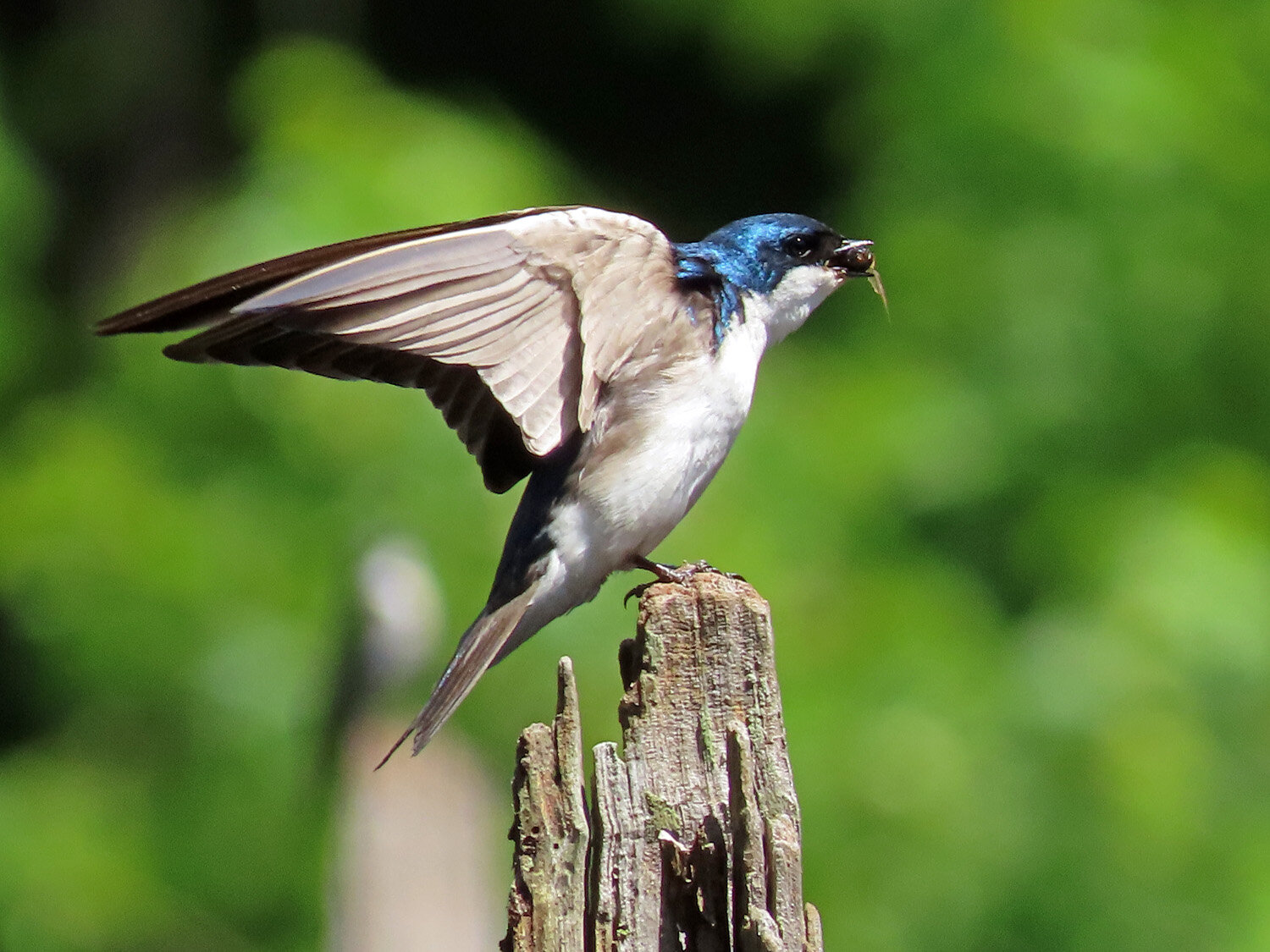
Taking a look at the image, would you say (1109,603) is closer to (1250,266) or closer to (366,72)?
(1250,266)

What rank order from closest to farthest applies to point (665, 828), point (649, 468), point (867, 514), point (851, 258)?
point (665, 828) < point (649, 468) < point (851, 258) < point (867, 514)

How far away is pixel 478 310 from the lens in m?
2.66

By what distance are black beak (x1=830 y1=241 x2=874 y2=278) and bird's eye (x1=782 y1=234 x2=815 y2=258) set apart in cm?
5

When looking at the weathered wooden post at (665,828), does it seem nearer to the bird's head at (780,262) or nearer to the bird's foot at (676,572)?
the bird's foot at (676,572)

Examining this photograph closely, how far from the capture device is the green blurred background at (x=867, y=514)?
464 cm

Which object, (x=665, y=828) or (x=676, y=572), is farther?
(x=676, y=572)

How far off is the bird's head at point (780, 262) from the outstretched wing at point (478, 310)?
37 cm

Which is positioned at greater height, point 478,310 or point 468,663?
point 478,310

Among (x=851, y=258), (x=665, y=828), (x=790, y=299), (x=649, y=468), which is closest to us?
(x=665, y=828)

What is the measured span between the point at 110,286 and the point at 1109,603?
4.13m

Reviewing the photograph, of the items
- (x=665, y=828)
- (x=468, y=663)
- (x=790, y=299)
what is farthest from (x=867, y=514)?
(x=665, y=828)

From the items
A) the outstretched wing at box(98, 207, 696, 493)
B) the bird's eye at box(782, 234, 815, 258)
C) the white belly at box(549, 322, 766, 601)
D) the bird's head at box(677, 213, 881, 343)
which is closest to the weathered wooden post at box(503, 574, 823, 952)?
the outstretched wing at box(98, 207, 696, 493)

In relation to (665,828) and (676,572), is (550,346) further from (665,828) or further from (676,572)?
(665,828)

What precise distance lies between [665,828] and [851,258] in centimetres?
160
